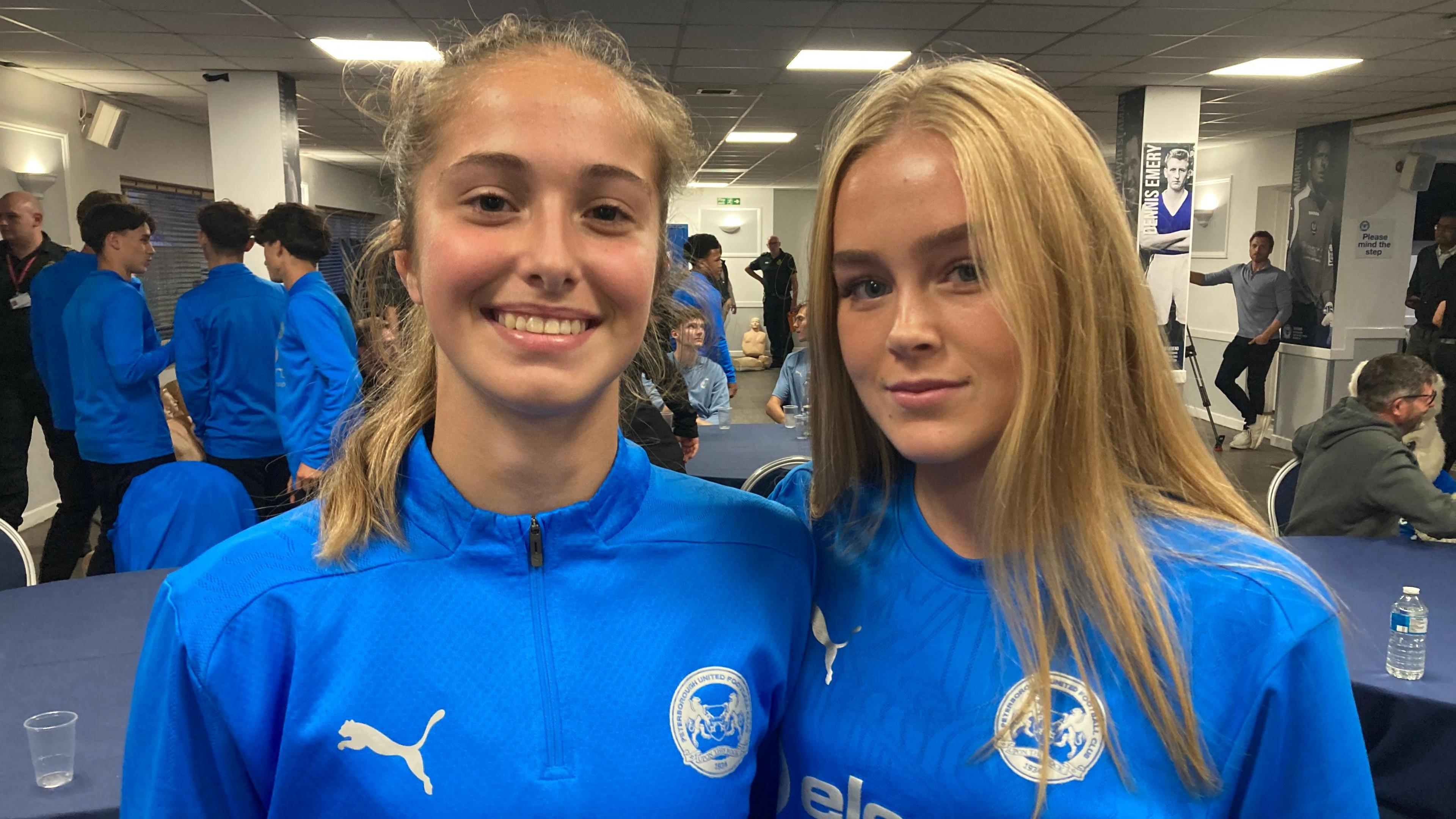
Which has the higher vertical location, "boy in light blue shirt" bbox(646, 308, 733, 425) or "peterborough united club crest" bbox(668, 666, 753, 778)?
"peterborough united club crest" bbox(668, 666, 753, 778)

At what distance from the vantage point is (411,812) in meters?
0.85

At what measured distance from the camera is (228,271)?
12.9ft

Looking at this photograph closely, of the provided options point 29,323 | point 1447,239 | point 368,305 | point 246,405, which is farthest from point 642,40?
point 1447,239

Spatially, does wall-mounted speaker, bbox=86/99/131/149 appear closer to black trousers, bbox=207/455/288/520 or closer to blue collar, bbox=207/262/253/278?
blue collar, bbox=207/262/253/278

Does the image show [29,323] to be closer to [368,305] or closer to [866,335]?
[368,305]

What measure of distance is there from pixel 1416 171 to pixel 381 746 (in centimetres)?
1040

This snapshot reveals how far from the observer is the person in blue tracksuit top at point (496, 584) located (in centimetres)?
86

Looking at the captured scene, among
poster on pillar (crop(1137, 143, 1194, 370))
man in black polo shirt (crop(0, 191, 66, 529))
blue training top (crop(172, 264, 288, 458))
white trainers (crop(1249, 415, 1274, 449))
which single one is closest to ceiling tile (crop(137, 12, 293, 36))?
man in black polo shirt (crop(0, 191, 66, 529))

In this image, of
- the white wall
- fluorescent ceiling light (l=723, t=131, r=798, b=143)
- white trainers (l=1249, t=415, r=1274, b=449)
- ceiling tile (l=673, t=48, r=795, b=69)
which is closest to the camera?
ceiling tile (l=673, t=48, r=795, b=69)

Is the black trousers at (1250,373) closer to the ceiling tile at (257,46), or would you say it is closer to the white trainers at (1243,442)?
the white trainers at (1243,442)

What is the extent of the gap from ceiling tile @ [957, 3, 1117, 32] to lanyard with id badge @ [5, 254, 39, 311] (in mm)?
4938

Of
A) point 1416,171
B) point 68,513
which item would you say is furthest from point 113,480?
point 1416,171

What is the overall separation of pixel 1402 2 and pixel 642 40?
3939 mm

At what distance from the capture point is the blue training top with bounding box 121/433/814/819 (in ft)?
2.80
